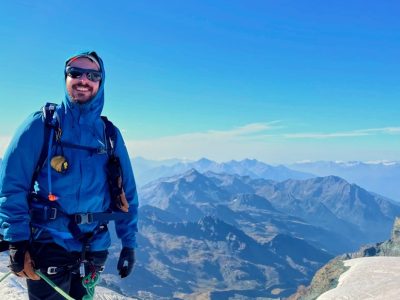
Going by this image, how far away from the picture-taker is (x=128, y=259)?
9.98m

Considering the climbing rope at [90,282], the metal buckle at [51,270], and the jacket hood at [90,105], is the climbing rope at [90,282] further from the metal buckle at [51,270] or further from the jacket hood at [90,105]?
the jacket hood at [90,105]

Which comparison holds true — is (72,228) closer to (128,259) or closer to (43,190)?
(43,190)

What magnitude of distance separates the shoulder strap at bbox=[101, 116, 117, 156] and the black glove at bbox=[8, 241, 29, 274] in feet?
8.50

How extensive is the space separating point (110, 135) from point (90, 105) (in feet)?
2.78

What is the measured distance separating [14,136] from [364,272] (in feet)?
170

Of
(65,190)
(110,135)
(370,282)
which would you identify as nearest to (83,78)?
(110,135)

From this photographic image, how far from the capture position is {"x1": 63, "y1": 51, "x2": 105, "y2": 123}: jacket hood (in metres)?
8.49

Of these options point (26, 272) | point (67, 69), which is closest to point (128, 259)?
point (26, 272)

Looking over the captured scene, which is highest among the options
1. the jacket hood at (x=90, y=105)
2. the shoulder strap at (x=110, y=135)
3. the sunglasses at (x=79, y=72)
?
the sunglasses at (x=79, y=72)

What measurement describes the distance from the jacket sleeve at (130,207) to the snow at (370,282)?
126ft

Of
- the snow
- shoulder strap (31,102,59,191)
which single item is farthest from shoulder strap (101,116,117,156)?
the snow

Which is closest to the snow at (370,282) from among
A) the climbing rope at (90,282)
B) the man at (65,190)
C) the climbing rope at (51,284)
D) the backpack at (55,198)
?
the climbing rope at (90,282)

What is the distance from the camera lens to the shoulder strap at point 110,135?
9016 millimetres

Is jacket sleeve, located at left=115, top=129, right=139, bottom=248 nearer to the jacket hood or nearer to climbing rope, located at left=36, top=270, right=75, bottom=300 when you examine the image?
the jacket hood
